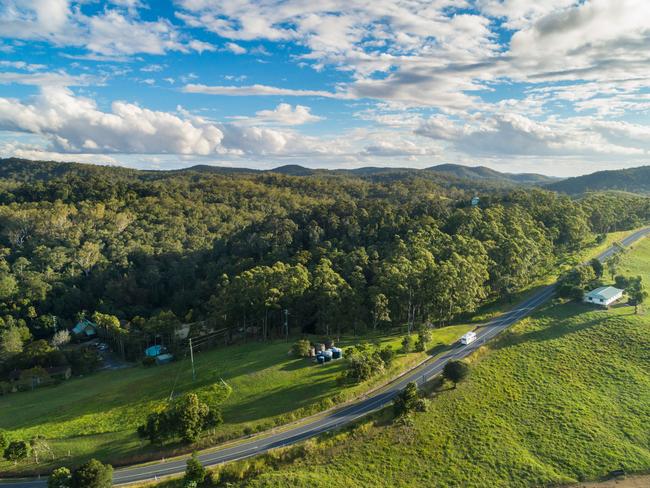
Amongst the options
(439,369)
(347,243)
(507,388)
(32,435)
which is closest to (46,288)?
(32,435)

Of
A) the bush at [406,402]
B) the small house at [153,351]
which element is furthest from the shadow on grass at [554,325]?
the small house at [153,351]

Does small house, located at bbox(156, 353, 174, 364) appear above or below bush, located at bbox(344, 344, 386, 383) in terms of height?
below

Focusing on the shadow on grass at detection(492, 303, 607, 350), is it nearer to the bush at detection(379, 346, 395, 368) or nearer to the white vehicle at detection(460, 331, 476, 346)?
the white vehicle at detection(460, 331, 476, 346)

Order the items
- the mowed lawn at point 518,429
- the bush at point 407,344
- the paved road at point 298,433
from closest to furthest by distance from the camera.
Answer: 1. the mowed lawn at point 518,429
2. the paved road at point 298,433
3. the bush at point 407,344

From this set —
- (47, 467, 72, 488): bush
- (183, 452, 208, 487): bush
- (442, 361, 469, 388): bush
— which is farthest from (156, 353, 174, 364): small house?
(442, 361, 469, 388): bush

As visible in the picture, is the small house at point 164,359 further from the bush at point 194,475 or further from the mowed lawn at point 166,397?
the bush at point 194,475

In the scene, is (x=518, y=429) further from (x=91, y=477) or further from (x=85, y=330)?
(x=85, y=330)

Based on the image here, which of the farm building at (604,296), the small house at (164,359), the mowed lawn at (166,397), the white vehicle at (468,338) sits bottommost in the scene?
the small house at (164,359)
